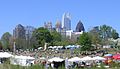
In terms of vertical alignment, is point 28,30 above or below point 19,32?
above

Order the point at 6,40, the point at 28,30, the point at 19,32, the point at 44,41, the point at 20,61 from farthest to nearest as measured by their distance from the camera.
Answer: the point at 19,32 < the point at 28,30 < the point at 44,41 < the point at 6,40 < the point at 20,61

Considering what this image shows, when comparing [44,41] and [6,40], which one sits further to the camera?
[44,41]

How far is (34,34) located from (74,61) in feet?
232

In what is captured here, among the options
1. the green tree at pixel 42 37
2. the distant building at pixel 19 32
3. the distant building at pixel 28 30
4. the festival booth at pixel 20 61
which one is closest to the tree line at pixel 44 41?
the green tree at pixel 42 37

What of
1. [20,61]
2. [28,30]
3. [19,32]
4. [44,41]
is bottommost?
[20,61]

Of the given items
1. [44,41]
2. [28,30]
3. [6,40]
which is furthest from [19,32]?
[6,40]

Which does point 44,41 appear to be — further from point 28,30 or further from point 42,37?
point 28,30

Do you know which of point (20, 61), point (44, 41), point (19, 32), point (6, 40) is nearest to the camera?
point (20, 61)

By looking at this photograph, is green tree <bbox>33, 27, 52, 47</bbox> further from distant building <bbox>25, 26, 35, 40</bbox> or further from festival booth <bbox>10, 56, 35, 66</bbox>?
festival booth <bbox>10, 56, 35, 66</bbox>

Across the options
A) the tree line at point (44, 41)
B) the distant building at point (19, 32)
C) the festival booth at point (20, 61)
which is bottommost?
the festival booth at point (20, 61)

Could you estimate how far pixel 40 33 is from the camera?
4107 inches

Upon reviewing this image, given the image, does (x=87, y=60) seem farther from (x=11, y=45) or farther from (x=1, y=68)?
(x=11, y=45)

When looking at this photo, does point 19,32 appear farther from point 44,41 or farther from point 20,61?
point 20,61

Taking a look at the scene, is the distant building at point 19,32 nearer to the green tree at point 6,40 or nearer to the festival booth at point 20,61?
the green tree at point 6,40
